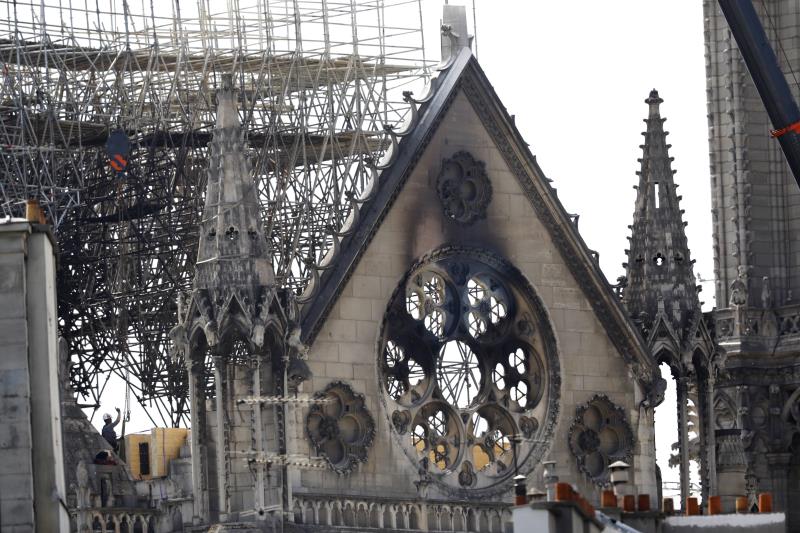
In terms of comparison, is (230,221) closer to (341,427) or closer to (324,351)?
(324,351)

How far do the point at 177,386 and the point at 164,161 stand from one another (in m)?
5.48

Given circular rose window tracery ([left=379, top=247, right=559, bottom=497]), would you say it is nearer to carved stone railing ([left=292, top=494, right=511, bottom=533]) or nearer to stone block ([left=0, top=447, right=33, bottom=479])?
carved stone railing ([left=292, top=494, right=511, bottom=533])

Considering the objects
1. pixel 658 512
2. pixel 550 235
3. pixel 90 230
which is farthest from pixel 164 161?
pixel 658 512

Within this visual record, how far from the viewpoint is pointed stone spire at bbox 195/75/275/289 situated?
84375 mm

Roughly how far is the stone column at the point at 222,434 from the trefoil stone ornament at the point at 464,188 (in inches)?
A: 288

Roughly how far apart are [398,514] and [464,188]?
734cm

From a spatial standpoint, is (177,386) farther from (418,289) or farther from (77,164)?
(418,289)

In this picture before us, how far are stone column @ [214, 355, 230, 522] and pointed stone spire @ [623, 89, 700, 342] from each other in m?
11.2

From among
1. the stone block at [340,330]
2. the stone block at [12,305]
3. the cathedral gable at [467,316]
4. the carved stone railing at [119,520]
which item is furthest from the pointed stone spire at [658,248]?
the stone block at [12,305]

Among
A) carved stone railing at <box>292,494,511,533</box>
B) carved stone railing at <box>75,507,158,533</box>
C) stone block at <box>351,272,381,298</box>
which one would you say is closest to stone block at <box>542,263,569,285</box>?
stone block at <box>351,272,381,298</box>

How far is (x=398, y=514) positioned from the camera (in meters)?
86.5

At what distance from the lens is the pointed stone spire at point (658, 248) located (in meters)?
91.1

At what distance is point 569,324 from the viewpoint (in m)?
90.8

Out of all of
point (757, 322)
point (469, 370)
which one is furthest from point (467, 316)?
point (757, 322)
